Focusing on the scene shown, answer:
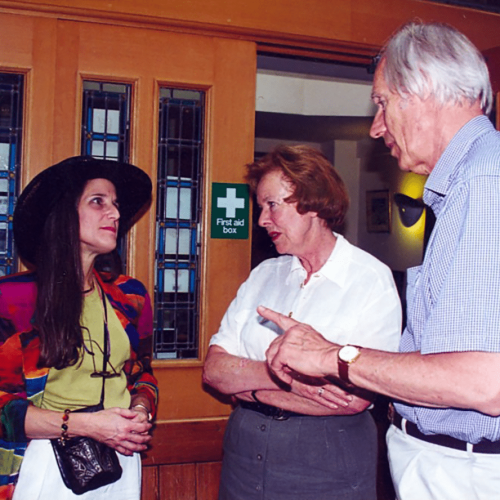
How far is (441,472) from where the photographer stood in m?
1.32

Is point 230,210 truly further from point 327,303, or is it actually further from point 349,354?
point 349,354

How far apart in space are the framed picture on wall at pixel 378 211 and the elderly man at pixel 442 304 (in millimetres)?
6245

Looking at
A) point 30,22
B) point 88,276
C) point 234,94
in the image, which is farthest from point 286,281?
point 30,22

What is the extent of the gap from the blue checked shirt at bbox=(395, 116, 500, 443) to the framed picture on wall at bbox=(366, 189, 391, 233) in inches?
252

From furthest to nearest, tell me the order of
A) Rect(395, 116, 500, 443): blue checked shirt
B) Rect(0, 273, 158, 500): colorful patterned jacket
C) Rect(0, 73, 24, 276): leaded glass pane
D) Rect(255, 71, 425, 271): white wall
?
Rect(255, 71, 425, 271): white wall < Rect(0, 73, 24, 276): leaded glass pane < Rect(0, 273, 158, 500): colorful patterned jacket < Rect(395, 116, 500, 443): blue checked shirt

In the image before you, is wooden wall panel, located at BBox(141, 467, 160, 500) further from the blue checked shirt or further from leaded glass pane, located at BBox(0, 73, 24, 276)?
the blue checked shirt

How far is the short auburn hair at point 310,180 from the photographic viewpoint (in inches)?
79.7

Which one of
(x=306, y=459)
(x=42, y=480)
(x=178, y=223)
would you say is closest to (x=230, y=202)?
(x=178, y=223)

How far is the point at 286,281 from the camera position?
204 cm

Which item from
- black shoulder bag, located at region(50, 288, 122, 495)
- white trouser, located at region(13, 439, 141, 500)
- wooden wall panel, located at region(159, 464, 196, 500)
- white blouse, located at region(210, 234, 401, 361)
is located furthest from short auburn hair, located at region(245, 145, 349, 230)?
wooden wall panel, located at region(159, 464, 196, 500)

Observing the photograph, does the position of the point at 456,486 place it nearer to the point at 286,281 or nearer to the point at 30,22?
the point at 286,281

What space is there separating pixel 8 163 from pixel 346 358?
1.76 metres

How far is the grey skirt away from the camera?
176 centimetres

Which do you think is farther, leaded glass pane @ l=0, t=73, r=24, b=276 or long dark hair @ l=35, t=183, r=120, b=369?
leaded glass pane @ l=0, t=73, r=24, b=276
